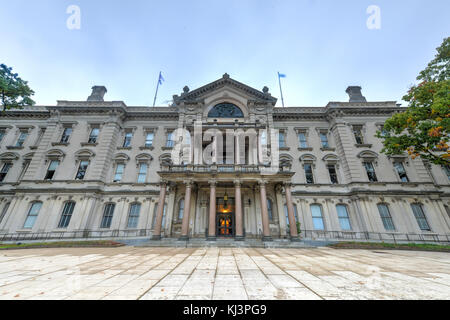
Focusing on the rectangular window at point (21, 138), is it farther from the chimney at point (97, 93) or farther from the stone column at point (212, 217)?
the stone column at point (212, 217)

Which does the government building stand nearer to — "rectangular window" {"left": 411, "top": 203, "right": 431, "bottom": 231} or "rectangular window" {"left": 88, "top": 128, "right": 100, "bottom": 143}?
"rectangular window" {"left": 411, "top": 203, "right": 431, "bottom": 231}

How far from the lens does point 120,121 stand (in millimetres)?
21141

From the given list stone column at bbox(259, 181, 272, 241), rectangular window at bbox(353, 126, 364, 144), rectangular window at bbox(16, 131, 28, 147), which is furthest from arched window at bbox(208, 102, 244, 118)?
rectangular window at bbox(16, 131, 28, 147)

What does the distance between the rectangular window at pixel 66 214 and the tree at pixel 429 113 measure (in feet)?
99.7

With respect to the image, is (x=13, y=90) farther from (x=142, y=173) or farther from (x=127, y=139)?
(x=142, y=173)

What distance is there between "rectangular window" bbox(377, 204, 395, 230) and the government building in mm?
96

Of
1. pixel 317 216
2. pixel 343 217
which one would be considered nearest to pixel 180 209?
pixel 317 216

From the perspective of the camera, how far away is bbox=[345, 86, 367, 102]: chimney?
24.1 m

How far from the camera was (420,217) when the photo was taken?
16250 millimetres

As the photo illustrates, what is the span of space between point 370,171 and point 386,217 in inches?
187
